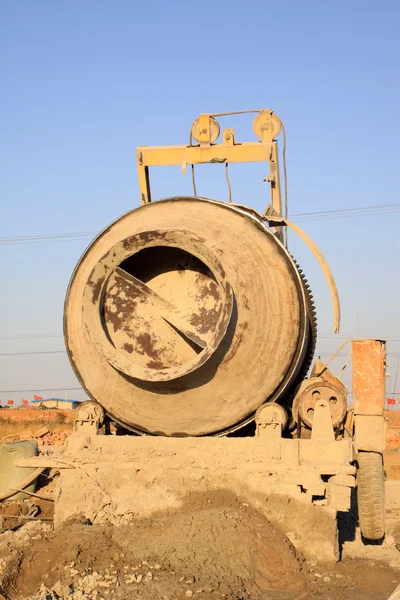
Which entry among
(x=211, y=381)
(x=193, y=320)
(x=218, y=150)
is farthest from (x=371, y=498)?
(x=218, y=150)

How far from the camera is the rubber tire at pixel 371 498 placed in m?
6.62

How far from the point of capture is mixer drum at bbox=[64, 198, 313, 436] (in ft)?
21.1

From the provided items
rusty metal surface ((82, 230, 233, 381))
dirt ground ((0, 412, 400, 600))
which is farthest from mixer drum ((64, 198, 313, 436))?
dirt ground ((0, 412, 400, 600))

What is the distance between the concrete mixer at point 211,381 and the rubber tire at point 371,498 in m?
0.01

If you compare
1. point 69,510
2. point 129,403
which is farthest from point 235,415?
point 69,510

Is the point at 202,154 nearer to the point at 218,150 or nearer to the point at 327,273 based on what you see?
the point at 218,150

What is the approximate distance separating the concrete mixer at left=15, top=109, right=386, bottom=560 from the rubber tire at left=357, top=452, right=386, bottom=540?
10 mm

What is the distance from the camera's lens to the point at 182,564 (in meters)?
5.22

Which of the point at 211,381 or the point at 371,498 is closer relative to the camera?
the point at 211,381

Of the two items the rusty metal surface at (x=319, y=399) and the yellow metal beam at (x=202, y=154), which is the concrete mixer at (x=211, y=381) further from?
the yellow metal beam at (x=202, y=154)

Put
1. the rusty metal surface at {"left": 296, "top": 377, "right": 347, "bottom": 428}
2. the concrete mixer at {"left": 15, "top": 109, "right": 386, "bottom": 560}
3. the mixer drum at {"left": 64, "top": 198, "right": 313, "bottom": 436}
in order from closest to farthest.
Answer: the concrete mixer at {"left": 15, "top": 109, "right": 386, "bottom": 560} < the mixer drum at {"left": 64, "top": 198, "right": 313, "bottom": 436} < the rusty metal surface at {"left": 296, "top": 377, "right": 347, "bottom": 428}

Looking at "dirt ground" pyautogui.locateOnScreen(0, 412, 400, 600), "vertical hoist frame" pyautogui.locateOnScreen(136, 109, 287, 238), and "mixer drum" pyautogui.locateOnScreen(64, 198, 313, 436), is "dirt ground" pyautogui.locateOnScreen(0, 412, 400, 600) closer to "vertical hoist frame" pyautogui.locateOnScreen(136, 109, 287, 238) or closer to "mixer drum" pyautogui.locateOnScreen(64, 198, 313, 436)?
"mixer drum" pyautogui.locateOnScreen(64, 198, 313, 436)

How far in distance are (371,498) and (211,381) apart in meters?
1.69

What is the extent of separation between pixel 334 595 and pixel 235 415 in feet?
5.78
